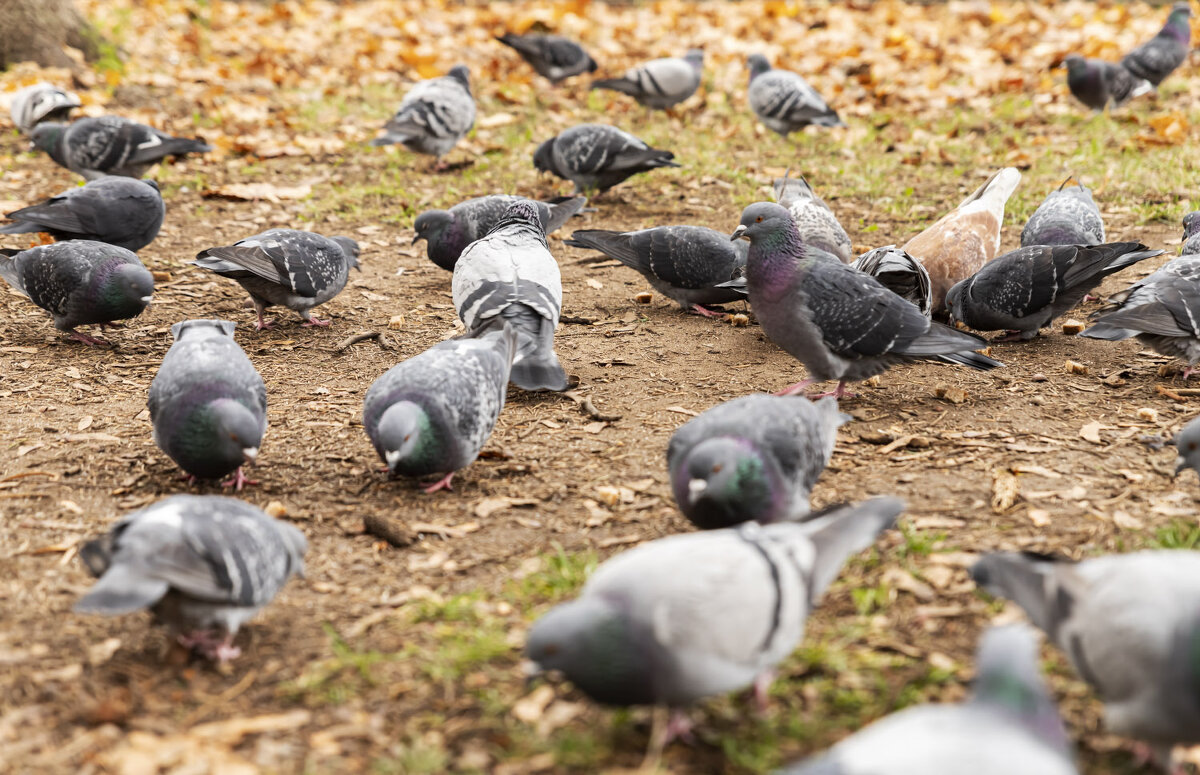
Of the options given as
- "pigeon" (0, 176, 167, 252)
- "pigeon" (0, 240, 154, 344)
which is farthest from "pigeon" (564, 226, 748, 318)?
"pigeon" (0, 176, 167, 252)

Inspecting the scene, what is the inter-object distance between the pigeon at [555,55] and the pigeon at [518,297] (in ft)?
20.3

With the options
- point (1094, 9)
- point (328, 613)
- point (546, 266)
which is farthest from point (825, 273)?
point (1094, 9)

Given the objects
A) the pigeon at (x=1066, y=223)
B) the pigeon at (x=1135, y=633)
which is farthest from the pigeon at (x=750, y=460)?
the pigeon at (x=1066, y=223)

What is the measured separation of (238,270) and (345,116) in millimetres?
4984

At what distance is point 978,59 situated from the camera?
12.2 metres

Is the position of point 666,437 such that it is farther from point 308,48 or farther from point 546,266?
point 308,48

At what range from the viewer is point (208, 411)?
411 cm

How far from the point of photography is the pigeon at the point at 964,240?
6324 mm

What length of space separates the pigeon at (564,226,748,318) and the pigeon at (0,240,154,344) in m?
2.91

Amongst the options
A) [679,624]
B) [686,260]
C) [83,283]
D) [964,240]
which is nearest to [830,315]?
[686,260]

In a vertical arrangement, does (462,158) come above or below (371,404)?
below

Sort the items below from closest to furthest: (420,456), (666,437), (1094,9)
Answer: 1. (420,456)
2. (666,437)
3. (1094,9)

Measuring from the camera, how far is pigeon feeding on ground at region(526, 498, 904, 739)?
2557 millimetres

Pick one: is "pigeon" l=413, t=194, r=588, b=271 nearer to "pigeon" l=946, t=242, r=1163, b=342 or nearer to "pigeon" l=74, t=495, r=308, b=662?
"pigeon" l=946, t=242, r=1163, b=342
